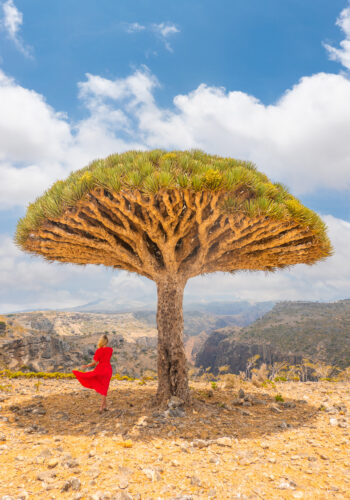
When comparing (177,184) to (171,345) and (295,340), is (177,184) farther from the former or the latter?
(295,340)

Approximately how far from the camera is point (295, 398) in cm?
811

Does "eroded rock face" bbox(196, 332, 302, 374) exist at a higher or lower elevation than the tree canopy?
lower

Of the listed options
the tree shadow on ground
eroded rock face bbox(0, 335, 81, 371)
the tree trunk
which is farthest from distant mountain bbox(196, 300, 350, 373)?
the tree trunk

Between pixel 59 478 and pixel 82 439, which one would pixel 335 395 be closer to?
pixel 82 439

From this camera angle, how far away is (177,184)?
19.0 ft

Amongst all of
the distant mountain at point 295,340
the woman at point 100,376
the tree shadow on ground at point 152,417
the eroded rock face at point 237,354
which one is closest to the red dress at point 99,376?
the woman at point 100,376

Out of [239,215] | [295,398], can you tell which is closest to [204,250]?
[239,215]

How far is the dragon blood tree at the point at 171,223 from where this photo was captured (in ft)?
19.8

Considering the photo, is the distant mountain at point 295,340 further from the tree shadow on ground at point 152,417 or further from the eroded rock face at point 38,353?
the tree shadow on ground at point 152,417

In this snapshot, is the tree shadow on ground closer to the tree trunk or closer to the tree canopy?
the tree trunk

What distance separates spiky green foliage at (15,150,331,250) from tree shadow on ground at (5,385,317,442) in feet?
14.2

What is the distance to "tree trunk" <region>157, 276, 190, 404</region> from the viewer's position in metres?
7.01

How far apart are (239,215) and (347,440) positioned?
15.1ft

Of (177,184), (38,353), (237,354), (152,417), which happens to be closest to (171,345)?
(152,417)
